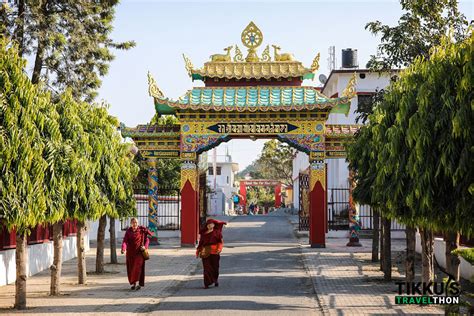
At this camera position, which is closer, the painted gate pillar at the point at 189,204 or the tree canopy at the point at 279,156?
the painted gate pillar at the point at 189,204

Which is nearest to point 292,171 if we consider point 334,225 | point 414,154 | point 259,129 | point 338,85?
point 338,85

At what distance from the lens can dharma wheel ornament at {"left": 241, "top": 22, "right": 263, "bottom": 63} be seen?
29828 millimetres

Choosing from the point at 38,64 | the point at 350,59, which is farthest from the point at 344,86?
the point at 38,64

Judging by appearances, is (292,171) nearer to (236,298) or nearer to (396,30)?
(396,30)

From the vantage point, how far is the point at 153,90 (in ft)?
93.7

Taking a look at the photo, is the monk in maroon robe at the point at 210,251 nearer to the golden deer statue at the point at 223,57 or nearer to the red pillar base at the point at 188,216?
the red pillar base at the point at 188,216

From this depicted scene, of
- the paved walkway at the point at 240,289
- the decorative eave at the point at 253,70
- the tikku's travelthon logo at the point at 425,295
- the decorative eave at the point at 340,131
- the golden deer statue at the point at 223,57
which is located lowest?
the paved walkway at the point at 240,289

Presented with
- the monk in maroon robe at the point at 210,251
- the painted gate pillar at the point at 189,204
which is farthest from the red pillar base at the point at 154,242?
the monk in maroon robe at the point at 210,251

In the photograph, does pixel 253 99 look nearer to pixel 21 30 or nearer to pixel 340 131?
pixel 340 131

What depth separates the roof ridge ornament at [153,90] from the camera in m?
28.5

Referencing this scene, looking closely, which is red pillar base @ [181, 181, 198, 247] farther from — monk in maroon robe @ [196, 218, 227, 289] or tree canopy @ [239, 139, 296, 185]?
tree canopy @ [239, 139, 296, 185]

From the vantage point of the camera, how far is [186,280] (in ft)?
63.2

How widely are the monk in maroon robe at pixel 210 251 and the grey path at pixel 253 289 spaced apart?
0.99ft

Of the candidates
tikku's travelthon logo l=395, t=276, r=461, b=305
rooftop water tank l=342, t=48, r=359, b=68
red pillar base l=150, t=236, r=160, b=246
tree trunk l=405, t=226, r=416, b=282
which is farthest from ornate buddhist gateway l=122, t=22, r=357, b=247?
rooftop water tank l=342, t=48, r=359, b=68
